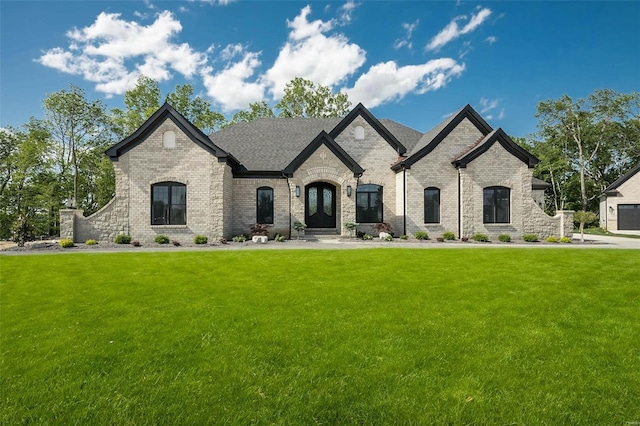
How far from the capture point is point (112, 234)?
17422mm

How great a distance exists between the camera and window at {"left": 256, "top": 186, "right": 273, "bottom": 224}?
796 inches

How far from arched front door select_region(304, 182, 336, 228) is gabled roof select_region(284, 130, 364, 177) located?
8.03ft

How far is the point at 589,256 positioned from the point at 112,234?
21.4 metres

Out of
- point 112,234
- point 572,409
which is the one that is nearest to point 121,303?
point 572,409

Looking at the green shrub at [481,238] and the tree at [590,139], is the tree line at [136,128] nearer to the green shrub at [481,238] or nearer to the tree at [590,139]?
the tree at [590,139]

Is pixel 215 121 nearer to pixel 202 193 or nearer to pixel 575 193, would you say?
pixel 202 193

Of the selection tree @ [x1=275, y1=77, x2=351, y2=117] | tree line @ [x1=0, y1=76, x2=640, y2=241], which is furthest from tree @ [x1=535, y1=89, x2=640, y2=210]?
tree @ [x1=275, y1=77, x2=351, y2=117]

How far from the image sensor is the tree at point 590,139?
39.8 meters

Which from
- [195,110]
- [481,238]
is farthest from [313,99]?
[481,238]

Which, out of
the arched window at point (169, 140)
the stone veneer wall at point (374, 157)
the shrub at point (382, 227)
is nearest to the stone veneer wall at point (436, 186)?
the shrub at point (382, 227)

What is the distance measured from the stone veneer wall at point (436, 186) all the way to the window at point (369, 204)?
2.14 meters

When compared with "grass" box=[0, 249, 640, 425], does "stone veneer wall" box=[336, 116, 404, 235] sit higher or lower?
higher

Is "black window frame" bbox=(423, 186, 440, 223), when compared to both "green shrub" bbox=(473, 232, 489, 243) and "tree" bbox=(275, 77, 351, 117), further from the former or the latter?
"tree" bbox=(275, 77, 351, 117)

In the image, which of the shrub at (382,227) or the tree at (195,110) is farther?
the tree at (195,110)
